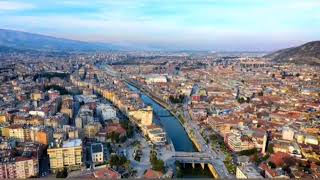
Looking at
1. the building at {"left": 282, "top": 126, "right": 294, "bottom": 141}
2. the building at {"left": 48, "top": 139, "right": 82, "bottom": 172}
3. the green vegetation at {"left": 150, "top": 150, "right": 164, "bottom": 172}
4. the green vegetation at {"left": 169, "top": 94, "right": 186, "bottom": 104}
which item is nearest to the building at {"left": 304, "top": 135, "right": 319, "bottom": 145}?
the building at {"left": 282, "top": 126, "right": 294, "bottom": 141}

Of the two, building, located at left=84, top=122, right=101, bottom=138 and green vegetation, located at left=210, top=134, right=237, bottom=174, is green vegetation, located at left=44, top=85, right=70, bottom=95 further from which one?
green vegetation, located at left=210, top=134, right=237, bottom=174

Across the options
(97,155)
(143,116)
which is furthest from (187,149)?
(97,155)

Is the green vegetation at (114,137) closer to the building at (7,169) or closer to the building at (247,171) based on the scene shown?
the building at (7,169)

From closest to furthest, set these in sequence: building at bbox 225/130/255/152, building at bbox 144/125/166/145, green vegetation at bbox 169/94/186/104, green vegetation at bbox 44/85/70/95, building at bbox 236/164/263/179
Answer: building at bbox 236/164/263/179
building at bbox 225/130/255/152
building at bbox 144/125/166/145
green vegetation at bbox 169/94/186/104
green vegetation at bbox 44/85/70/95

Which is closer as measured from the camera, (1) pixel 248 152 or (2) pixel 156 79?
(1) pixel 248 152

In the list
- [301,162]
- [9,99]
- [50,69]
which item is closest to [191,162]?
[301,162]

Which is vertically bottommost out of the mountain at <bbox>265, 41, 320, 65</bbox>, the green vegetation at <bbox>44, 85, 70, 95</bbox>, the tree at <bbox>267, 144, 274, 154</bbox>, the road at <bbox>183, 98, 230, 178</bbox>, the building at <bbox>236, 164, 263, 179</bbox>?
the road at <bbox>183, 98, 230, 178</bbox>

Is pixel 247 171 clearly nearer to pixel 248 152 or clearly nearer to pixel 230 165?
pixel 230 165

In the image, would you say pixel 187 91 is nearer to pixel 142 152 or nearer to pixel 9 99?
pixel 9 99
